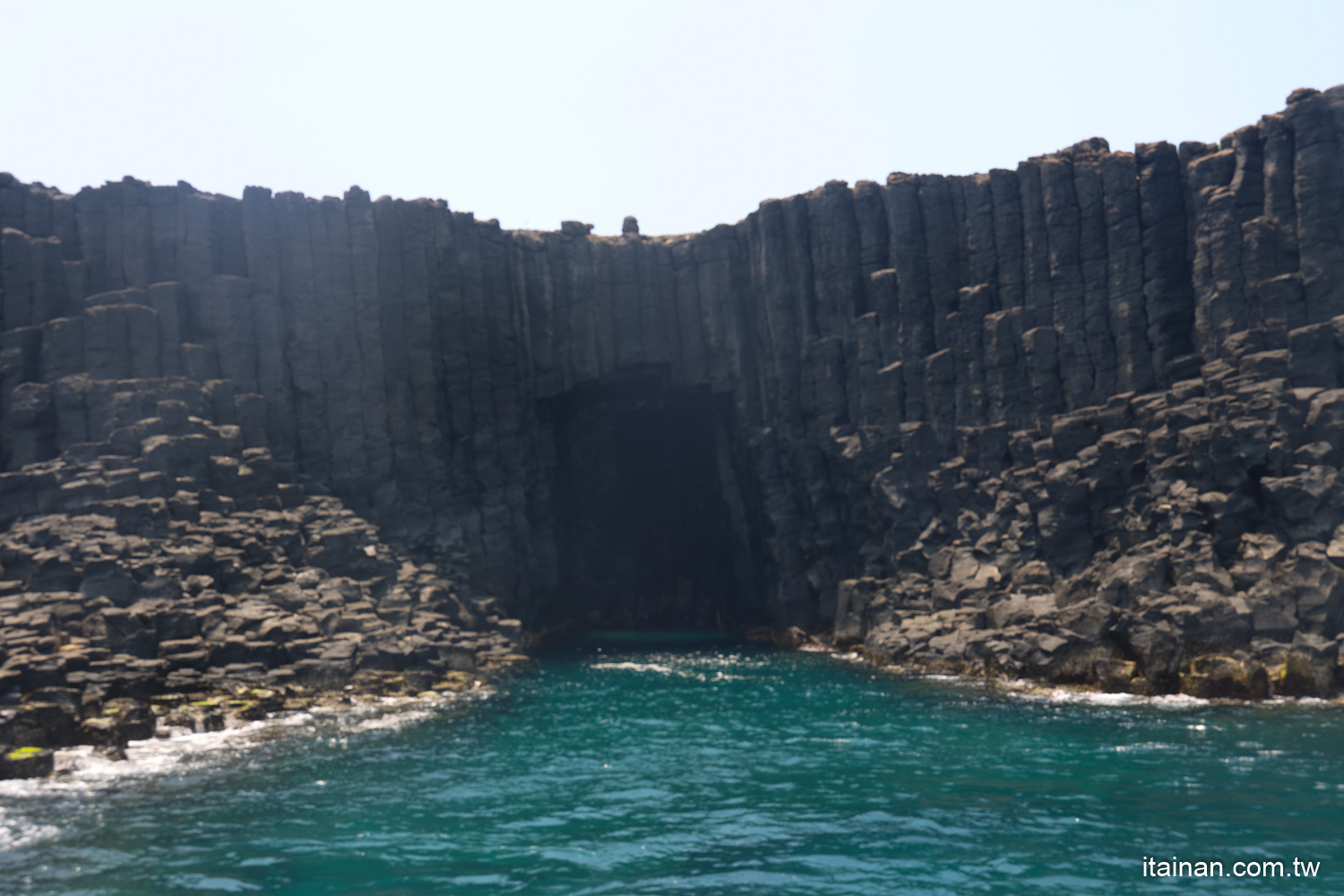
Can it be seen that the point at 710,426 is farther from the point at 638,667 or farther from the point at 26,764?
the point at 26,764

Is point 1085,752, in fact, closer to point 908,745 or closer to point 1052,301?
point 908,745

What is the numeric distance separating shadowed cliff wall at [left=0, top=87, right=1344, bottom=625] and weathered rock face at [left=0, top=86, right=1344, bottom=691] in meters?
0.17

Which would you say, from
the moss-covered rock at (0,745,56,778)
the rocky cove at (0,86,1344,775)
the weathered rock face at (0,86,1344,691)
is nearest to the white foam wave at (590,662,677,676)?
the rocky cove at (0,86,1344,775)

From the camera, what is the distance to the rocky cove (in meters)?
37.9

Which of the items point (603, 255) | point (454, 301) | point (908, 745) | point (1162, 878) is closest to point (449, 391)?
point (454, 301)

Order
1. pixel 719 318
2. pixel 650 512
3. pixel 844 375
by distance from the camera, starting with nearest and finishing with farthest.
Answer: pixel 844 375
pixel 719 318
pixel 650 512

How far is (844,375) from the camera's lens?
5709 centimetres

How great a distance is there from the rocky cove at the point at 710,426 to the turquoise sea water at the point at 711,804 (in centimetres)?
605

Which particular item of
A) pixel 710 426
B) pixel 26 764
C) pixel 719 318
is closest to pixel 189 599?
pixel 26 764

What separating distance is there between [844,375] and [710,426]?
1267 centimetres

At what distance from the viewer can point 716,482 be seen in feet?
221

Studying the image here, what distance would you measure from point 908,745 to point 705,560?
43839mm

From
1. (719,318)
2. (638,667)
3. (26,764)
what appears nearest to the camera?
(26,764)

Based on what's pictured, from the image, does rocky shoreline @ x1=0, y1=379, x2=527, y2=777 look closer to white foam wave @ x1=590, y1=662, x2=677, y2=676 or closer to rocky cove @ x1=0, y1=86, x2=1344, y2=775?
rocky cove @ x1=0, y1=86, x2=1344, y2=775
